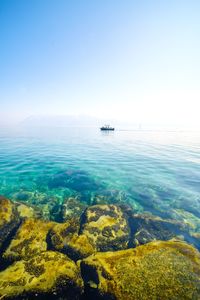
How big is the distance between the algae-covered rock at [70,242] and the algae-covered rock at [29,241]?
0.46 metres

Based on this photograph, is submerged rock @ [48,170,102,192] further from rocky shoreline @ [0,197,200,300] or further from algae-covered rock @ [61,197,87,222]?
rocky shoreline @ [0,197,200,300]

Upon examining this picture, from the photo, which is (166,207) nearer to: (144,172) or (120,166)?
(144,172)

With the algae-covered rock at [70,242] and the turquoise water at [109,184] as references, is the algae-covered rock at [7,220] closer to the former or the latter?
the algae-covered rock at [70,242]

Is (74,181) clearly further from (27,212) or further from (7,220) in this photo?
(7,220)

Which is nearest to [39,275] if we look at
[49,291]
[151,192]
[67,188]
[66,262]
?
[49,291]

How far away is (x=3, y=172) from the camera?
63.4 feet

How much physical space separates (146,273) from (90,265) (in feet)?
6.37

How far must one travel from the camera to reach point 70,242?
7.00 metres

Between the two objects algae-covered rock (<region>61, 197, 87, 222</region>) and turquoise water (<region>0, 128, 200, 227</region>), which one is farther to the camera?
turquoise water (<region>0, 128, 200, 227</region>)

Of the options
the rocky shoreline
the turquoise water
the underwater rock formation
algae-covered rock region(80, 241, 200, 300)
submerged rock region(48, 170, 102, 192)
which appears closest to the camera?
algae-covered rock region(80, 241, 200, 300)

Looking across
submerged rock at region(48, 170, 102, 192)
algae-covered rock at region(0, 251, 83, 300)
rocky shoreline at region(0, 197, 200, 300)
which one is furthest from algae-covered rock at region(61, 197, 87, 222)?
algae-covered rock at region(0, 251, 83, 300)

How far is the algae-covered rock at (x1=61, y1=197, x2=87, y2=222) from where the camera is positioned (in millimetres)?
10891

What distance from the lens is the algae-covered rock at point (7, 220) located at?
7.93m

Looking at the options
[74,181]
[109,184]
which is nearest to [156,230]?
[109,184]
